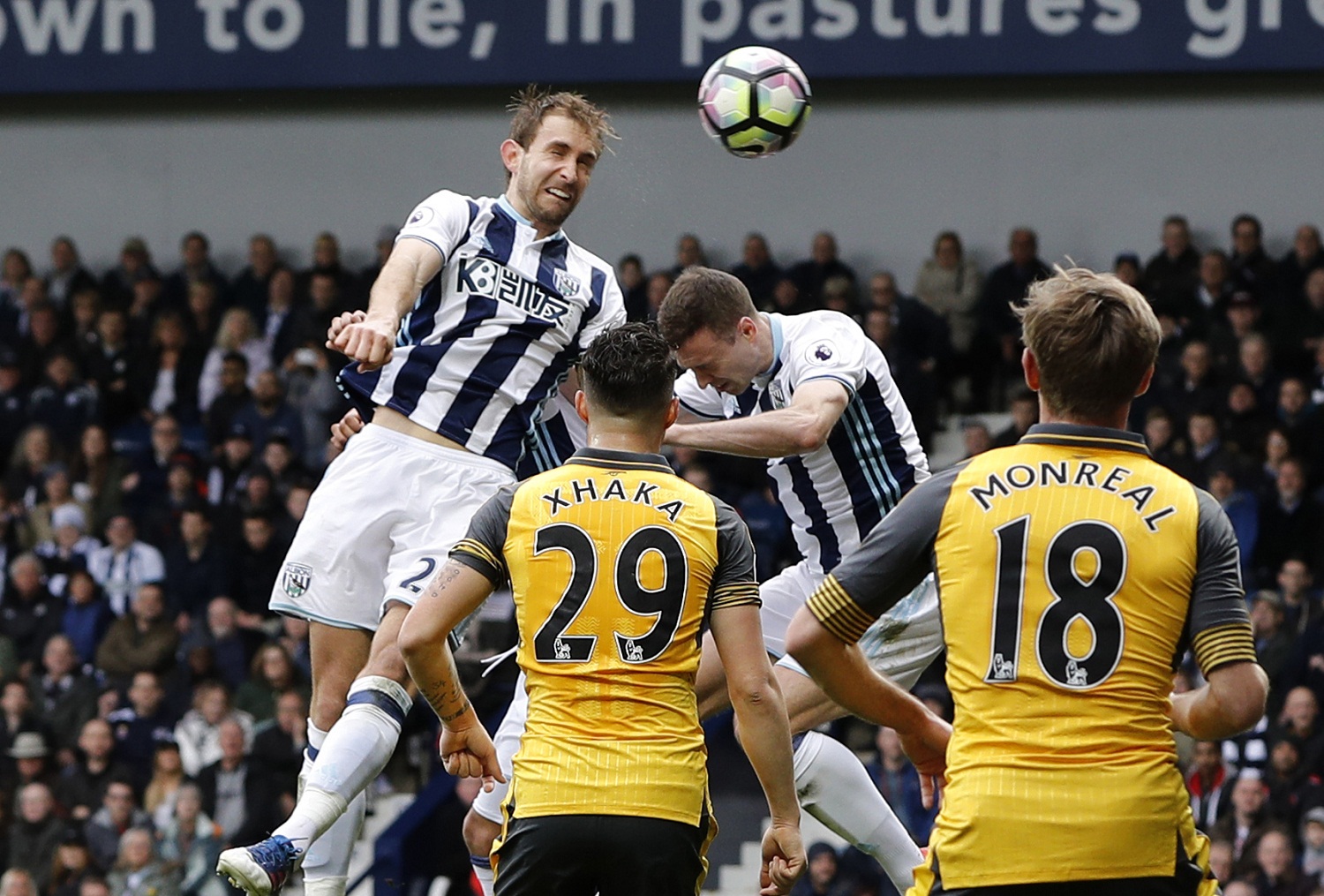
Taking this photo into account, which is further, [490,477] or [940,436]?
[940,436]

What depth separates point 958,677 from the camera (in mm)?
3867

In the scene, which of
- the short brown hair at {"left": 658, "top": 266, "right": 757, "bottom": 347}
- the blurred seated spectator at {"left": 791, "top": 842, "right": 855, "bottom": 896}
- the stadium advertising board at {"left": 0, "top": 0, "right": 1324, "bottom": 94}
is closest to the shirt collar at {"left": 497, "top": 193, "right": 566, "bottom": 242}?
the short brown hair at {"left": 658, "top": 266, "right": 757, "bottom": 347}

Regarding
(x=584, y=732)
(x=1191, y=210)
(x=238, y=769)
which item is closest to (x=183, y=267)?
(x=238, y=769)

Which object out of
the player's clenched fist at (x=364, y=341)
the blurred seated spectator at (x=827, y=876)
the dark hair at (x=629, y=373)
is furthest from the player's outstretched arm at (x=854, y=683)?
the blurred seated spectator at (x=827, y=876)

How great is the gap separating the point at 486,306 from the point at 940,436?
374 inches

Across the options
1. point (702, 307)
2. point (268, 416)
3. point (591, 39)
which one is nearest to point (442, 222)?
point (702, 307)

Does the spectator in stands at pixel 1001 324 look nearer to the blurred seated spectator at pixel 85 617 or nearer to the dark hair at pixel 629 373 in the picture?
the blurred seated spectator at pixel 85 617

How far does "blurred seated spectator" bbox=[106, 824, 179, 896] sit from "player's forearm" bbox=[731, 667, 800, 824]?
27.8ft

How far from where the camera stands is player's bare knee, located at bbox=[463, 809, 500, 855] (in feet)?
20.1

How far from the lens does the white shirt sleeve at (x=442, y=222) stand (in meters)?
6.05

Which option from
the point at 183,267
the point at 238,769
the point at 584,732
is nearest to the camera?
the point at 584,732

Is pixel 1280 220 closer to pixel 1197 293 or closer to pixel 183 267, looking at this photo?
A: pixel 1197 293

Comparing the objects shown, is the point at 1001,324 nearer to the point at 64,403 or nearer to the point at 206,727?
the point at 206,727

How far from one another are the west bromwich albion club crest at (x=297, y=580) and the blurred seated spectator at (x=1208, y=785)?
20.9 feet
